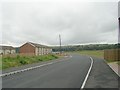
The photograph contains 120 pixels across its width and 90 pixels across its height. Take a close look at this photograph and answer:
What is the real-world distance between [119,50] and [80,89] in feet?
89.9

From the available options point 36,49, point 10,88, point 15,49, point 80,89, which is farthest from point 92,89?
point 15,49

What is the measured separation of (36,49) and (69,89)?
71.2m

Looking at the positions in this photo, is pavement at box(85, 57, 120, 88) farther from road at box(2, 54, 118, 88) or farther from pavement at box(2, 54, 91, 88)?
pavement at box(2, 54, 91, 88)

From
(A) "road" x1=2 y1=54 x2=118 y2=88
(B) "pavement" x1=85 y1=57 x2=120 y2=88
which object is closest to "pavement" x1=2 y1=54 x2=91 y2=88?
(A) "road" x1=2 y1=54 x2=118 y2=88

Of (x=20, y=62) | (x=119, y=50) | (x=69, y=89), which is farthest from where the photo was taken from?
(x=119, y=50)

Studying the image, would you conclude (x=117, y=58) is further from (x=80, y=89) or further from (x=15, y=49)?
(x=15, y=49)

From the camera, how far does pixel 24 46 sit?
80812 millimetres

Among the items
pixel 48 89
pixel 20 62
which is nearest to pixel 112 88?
pixel 48 89

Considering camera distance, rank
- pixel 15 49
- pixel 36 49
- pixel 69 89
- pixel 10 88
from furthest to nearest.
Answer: pixel 15 49 < pixel 36 49 < pixel 10 88 < pixel 69 89

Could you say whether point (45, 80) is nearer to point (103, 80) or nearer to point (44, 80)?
point (44, 80)

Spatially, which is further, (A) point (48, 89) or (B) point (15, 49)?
(B) point (15, 49)

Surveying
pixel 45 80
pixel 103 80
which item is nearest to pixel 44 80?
pixel 45 80

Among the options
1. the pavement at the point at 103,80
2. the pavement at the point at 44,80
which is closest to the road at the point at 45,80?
the pavement at the point at 44,80

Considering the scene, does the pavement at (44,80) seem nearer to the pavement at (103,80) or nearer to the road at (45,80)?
the road at (45,80)
